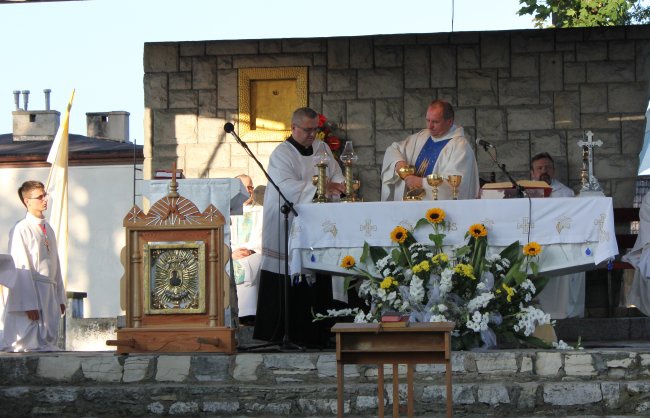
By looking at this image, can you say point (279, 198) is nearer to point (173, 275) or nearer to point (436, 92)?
point (173, 275)

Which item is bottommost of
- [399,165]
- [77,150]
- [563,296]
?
[563,296]

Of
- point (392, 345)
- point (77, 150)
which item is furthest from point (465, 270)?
point (77, 150)

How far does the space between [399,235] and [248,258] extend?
273 centimetres

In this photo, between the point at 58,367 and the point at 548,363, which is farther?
the point at 58,367

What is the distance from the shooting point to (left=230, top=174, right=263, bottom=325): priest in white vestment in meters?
12.0

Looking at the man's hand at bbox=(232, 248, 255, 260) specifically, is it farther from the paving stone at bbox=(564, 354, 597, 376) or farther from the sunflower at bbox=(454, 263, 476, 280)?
the paving stone at bbox=(564, 354, 597, 376)

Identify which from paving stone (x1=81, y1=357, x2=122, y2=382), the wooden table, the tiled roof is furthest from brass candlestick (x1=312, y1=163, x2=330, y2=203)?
the tiled roof

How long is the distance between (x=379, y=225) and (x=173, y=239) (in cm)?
144

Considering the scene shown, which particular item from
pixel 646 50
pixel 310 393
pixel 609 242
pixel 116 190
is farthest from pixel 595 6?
pixel 310 393

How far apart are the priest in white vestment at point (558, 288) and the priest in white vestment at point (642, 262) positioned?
1.69ft

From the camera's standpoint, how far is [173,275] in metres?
9.50

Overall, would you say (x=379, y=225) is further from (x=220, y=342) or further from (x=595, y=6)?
(x=595, y=6)

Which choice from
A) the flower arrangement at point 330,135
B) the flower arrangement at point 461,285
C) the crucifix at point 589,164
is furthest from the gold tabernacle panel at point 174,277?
the flower arrangement at point 330,135

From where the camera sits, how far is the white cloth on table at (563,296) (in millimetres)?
11734
